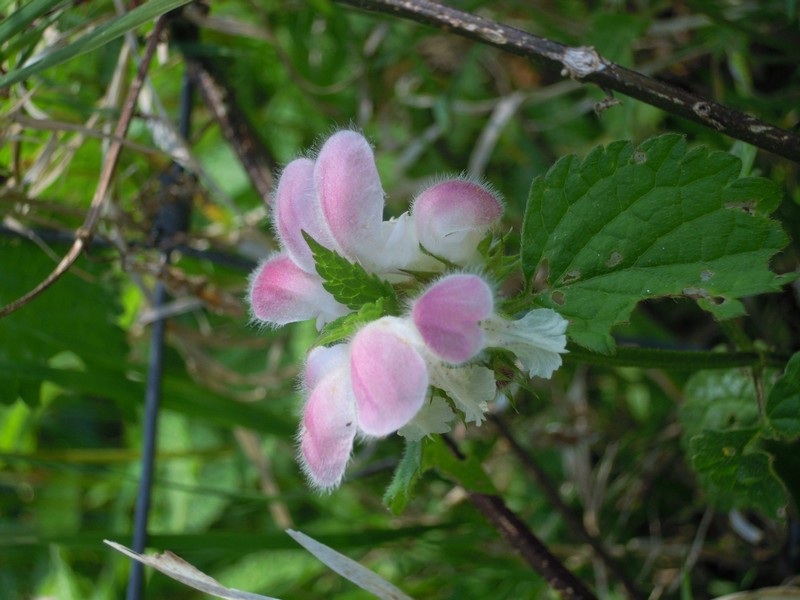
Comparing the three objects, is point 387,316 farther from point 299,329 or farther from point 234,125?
point 299,329

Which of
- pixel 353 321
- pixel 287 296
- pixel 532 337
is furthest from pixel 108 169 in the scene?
pixel 532 337

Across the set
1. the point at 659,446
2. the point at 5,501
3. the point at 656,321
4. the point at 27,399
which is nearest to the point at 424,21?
the point at 27,399

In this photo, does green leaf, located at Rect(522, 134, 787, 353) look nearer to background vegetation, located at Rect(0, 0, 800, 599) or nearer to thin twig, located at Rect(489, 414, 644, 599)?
background vegetation, located at Rect(0, 0, 800, 599)

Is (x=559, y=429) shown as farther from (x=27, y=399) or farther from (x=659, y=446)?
(x=27, y=399)

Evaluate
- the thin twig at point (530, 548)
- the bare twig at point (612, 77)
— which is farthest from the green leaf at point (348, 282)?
the thin twig at point (530, 548)

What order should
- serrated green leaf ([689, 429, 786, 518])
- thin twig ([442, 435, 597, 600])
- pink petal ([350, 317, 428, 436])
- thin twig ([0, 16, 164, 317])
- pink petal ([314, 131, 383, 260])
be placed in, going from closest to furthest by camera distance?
1. pink petal ([350, 317, 428, 436])
2. pink petal ([314, 131, 383, 260])
3. serrated green leaf ([689, 429, 786, 518])
4. thin twig ([442, 435, 597, 600])
5. thin twig ([0, 16, 164, 317])

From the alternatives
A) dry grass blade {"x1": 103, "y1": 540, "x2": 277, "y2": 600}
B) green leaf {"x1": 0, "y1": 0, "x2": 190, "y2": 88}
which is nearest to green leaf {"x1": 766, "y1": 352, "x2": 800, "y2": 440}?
dry grass blade {"x1": 103, "y1": 540, "x2": 277, "y2": 600}

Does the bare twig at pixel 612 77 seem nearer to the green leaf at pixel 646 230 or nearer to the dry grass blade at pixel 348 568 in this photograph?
the green leaf at pixel 646 230
